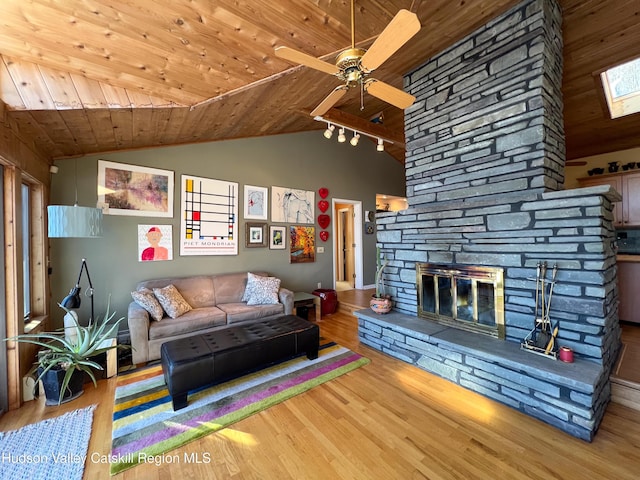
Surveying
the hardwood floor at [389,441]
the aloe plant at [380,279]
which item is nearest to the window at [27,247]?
the hardwood floor at [389,441]

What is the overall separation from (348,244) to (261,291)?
10.6ft

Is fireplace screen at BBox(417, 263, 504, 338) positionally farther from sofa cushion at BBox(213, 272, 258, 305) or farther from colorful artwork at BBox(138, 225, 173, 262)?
colorful artwork at BBox(138, 225, 173, 262)

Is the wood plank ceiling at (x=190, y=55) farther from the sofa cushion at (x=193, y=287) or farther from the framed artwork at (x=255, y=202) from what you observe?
the sofa cushion at (x=193, y=287)

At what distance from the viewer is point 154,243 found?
3.67m

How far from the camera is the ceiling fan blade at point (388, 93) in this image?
191cm

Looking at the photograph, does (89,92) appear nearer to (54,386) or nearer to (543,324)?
(54,386)

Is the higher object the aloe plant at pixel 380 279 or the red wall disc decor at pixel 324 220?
the red wall disc decor at pixel 324 220

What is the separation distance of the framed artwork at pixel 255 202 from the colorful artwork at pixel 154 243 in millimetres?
1221

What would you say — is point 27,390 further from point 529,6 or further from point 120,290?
point 529,6

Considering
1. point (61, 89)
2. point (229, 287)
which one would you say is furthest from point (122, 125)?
point (229, 287)

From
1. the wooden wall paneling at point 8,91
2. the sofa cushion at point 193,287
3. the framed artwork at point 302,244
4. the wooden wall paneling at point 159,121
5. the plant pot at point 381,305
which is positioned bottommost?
the plant pot at point 381,305

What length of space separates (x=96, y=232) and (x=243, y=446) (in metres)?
2.32

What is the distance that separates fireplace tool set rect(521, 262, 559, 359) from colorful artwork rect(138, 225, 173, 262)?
428cm

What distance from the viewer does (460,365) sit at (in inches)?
97.7
